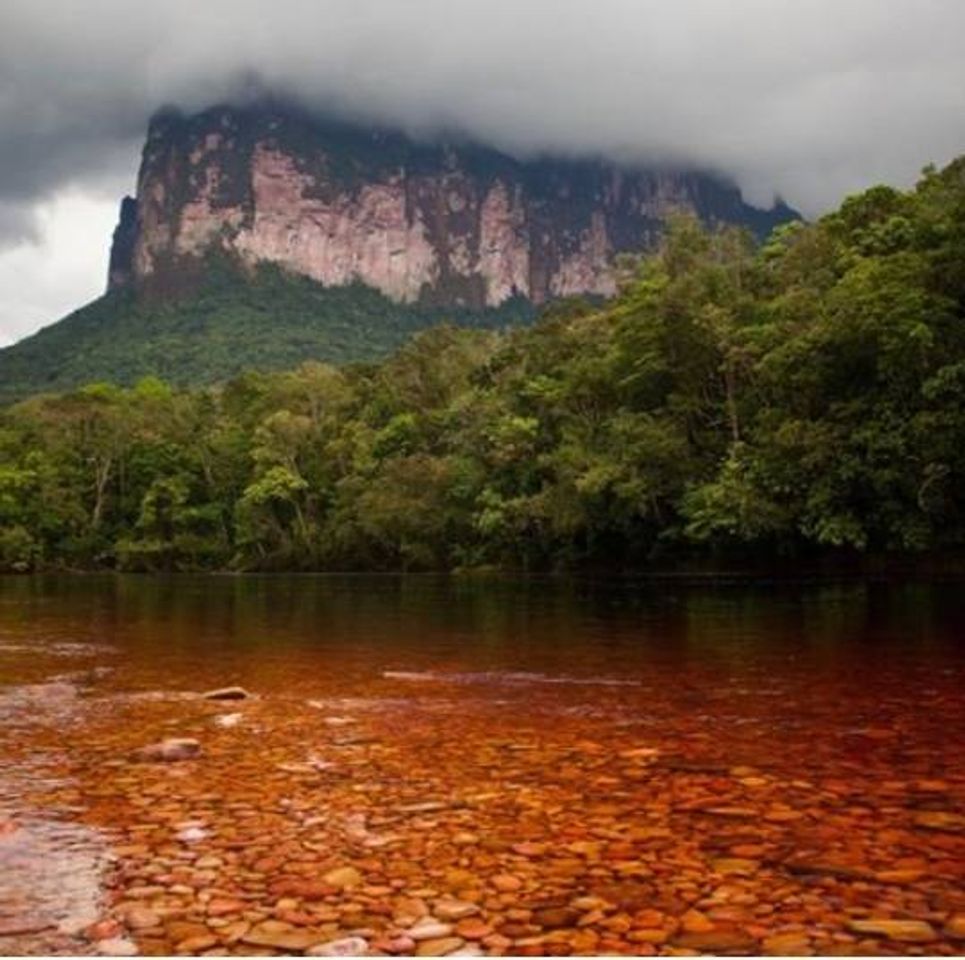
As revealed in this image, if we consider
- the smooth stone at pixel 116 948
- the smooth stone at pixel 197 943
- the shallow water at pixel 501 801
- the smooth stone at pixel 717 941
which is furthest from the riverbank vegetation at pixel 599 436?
the smooth stone at pixel 116 948

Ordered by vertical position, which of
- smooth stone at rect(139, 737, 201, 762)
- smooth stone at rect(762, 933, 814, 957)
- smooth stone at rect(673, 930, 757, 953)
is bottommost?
A: smooth stone at rect(139, 737, 201, 762)

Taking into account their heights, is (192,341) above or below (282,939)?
above

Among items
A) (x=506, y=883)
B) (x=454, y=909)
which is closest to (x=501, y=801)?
(x=506, y=883)

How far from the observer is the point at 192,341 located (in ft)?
536

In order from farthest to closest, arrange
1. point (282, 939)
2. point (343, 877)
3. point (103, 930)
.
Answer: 1. point (343, 877)
2. point (103, 930)
3. point (282, 939)

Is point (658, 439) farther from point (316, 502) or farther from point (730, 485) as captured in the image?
point (316, 502)

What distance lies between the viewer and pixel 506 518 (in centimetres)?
5878

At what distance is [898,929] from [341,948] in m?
2.35

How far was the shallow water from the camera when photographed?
191 inches

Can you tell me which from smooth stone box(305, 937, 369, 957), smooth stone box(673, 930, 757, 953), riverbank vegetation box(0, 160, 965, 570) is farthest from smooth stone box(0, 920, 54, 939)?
riverbank vegetation box(0, 160, 965, 570)

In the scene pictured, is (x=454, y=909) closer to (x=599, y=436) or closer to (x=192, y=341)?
(x=599, y=436)

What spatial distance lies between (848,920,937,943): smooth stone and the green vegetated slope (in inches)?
5484

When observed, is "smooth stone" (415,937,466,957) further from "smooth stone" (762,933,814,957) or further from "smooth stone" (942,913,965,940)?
"smooth stone" (942,913,965,940)

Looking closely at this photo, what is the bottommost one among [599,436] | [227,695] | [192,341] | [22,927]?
[227,695]
